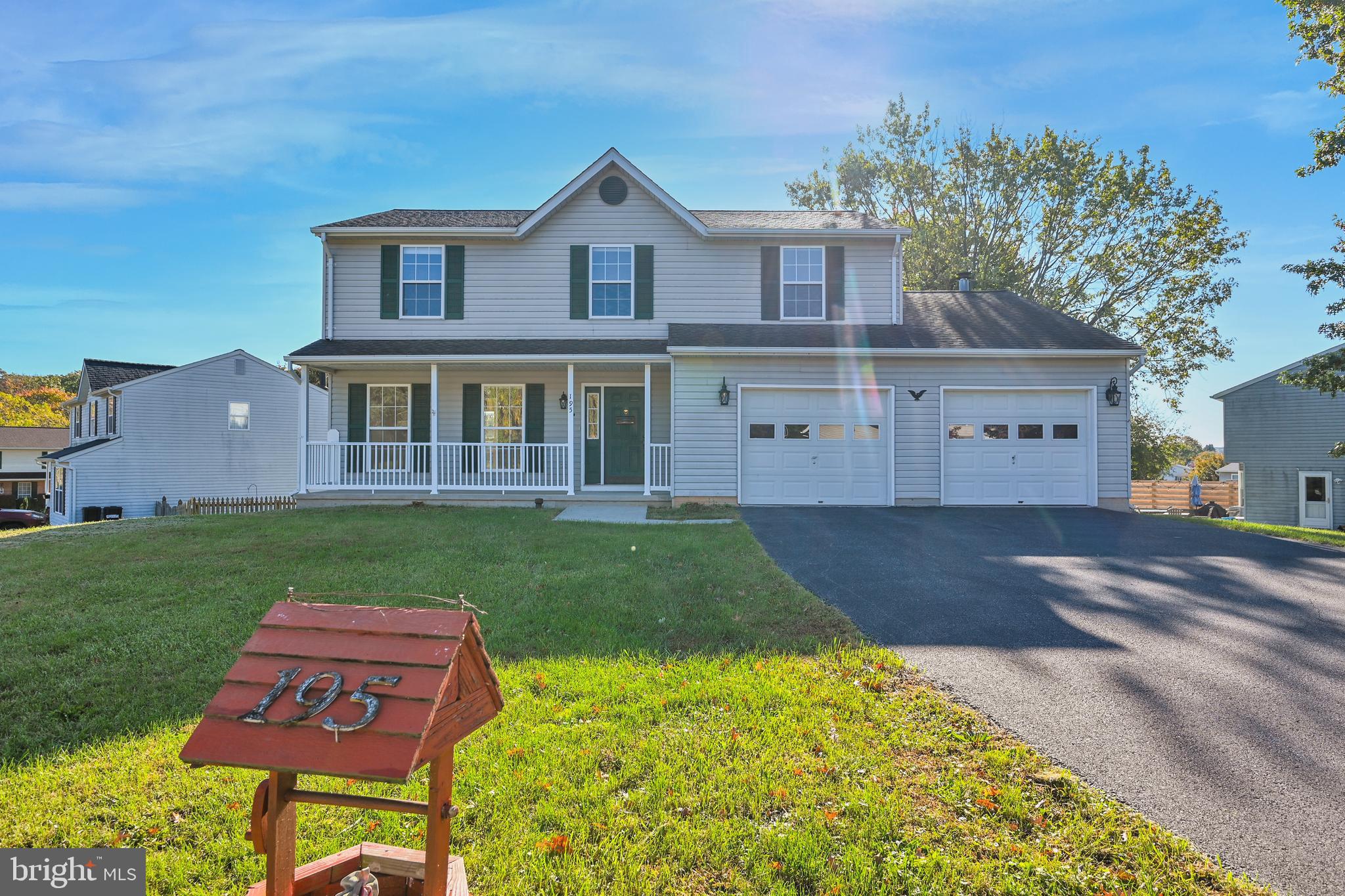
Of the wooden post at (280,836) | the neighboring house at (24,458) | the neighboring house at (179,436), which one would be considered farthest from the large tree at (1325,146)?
the neighboring house at (24,458)

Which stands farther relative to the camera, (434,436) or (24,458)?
(24,458)

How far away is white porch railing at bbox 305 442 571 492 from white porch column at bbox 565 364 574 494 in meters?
0.06

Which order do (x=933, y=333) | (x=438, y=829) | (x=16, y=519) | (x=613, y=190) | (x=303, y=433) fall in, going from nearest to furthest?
1. (x=438, y=829)
2. (x=303, y=433)
3. (x=933, y=333)
4. (x=613, y=190)
5. (x=16, y=519)

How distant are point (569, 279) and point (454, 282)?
8.25 feet

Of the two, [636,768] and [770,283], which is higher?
[770,283]

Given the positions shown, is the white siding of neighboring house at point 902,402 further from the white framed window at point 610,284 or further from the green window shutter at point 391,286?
the green window shutter at point 391,286

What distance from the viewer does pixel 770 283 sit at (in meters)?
13.7

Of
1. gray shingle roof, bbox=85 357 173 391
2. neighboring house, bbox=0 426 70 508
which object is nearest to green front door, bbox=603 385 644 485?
gray shingle roof, bbox=85 357 173 391

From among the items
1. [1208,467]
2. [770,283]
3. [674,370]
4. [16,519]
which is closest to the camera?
[674,370]

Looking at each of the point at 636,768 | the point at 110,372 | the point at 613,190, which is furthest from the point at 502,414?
the point at 110,372

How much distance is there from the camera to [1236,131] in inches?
659

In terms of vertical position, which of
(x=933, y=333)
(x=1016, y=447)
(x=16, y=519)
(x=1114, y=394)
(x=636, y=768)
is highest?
(x=933, y=333)

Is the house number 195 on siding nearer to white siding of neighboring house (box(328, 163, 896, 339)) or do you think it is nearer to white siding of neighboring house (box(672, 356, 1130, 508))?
white siding of neighboring house (box(672, 356, 1130, 508))

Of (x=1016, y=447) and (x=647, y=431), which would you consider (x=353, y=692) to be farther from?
(x=1016, y=447)
